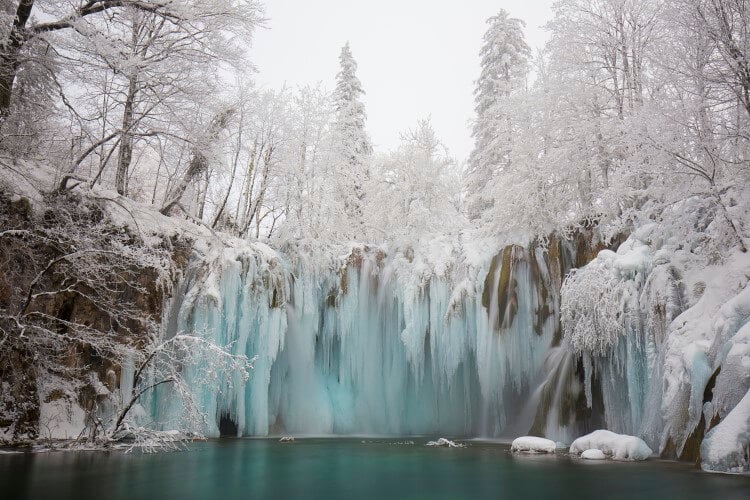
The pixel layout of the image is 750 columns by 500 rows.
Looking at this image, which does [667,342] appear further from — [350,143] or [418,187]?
[350,143]

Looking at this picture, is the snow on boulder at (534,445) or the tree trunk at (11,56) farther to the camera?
the snow on boulder at (534,445)

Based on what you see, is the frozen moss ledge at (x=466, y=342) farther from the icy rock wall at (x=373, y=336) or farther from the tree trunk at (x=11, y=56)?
the tree trunk at (x=11, y=56)

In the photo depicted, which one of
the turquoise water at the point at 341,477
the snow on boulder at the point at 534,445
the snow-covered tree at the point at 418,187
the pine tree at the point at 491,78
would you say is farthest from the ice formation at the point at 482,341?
the pine tree at the point at 491,78

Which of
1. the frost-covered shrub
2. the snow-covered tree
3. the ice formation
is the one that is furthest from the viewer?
the snow-covered tree

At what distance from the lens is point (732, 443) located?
6.11 metres

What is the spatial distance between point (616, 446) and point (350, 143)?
18.0 metres

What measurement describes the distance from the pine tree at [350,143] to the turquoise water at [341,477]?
39.1 ft

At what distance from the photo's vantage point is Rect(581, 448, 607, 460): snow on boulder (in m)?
9.05

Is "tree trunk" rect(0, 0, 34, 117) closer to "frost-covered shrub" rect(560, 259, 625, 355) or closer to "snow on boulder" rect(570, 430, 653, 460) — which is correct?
"frost-covered shrub" rect(560, 259, 625, 355)

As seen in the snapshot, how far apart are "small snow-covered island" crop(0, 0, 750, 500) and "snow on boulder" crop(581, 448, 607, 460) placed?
0.14 meters

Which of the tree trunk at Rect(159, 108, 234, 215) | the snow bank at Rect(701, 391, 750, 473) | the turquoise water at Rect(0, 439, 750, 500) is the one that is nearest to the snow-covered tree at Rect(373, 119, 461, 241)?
the tree trunk at Rect(159, 108, 234, 215)

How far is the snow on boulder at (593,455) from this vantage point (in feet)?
29.7

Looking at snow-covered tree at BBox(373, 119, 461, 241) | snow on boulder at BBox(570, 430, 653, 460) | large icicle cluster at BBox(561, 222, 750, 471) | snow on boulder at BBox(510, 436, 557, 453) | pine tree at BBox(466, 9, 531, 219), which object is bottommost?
snow on boulder at BBox(510, 436, 557, 453)

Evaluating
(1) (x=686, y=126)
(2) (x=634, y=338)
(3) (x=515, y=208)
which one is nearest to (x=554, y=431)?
(2) (x=634, y=338)
